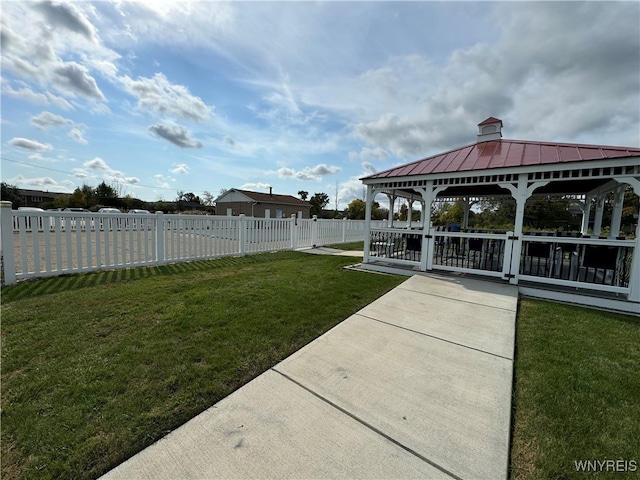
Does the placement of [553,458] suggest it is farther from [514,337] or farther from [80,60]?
[80,60]

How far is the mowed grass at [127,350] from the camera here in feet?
5.79

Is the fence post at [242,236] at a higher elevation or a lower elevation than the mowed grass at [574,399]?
higher

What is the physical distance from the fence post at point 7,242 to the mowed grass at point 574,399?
7.84m

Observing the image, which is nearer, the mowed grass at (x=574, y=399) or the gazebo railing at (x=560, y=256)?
the mowed grass at (x=574, y=399)

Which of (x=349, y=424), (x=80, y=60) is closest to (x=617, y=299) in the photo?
(x=349, y=424)

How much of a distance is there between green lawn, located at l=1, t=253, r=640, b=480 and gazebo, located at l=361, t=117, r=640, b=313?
1.05 m

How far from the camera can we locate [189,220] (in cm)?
765

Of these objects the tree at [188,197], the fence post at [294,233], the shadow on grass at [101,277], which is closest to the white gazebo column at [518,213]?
the shadow on grass at [101,277]

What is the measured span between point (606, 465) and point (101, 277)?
7737mm

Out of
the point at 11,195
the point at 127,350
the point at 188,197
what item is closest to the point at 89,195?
the point at 11,195

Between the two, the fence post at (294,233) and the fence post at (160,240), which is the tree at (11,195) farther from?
the fence post at (294,233)

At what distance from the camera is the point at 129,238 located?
696 centimetres

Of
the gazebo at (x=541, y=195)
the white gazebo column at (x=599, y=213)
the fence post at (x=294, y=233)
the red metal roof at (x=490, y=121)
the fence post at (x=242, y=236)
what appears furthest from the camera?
the fence post at (x=294, y=233)

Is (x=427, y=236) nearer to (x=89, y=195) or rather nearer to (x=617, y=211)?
(x=617, y=211)
